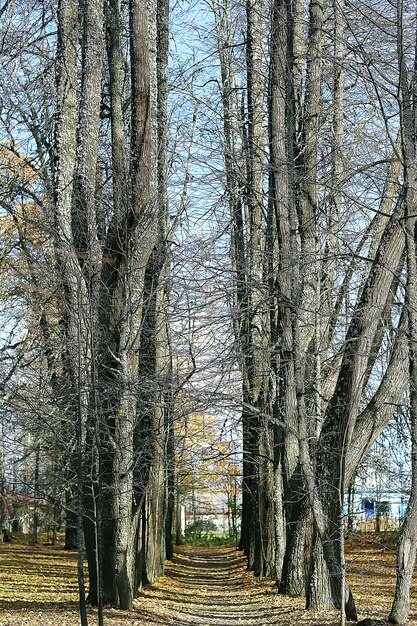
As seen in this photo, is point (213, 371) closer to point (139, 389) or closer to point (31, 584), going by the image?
point (139, 389)

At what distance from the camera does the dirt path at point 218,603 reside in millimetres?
12438

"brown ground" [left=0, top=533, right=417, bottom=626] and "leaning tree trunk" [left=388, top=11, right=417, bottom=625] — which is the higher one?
"leaning tree trunk" [left=388, top=11, right=417, bottom=625]

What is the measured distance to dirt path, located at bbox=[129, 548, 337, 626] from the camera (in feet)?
40.8

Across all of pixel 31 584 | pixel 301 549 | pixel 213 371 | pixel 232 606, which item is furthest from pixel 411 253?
pixel 31 584

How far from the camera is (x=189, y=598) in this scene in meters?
16.5

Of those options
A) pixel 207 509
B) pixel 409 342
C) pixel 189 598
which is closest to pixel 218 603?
pixel 189 598

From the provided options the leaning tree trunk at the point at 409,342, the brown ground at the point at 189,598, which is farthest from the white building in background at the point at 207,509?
the leaning tree trunk at the point at 409,342

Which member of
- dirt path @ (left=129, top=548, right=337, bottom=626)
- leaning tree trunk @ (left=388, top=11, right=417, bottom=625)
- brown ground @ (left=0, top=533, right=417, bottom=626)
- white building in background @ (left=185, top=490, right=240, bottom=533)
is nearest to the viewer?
leaning tree trunk @ (left=388, top=11, right=417, bottom=625)

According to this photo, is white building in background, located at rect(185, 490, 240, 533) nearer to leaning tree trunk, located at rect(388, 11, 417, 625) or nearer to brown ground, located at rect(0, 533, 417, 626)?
brown ground, located at rect(0, 533, 417, 626)

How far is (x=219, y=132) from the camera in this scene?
1548cm

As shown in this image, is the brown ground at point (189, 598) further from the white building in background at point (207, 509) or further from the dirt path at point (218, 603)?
the white building in background at point (207, 509)

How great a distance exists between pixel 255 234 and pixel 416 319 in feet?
28.8

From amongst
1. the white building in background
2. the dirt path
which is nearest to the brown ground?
the dirt path

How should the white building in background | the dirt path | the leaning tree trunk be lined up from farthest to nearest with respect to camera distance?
the white building in background → the dirt path → the leaning tree trunk
